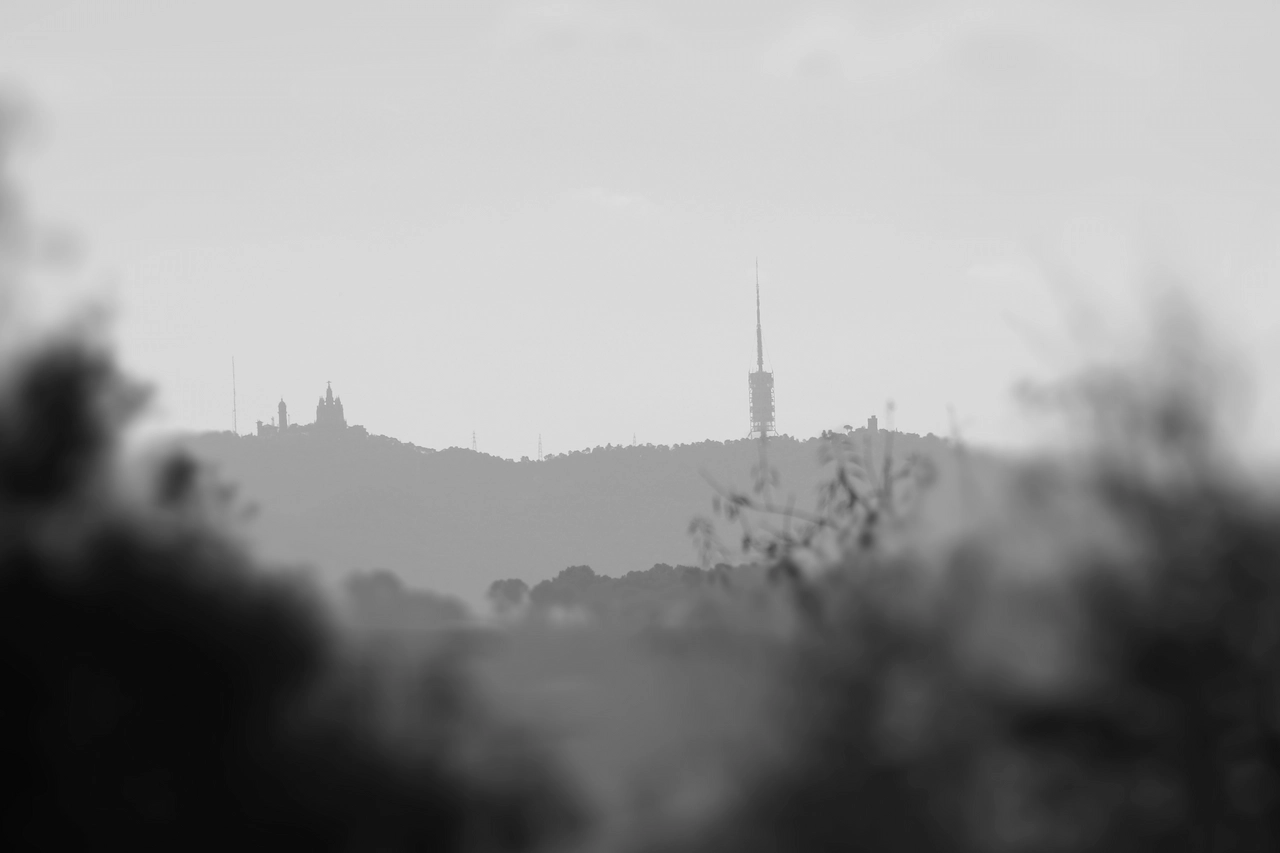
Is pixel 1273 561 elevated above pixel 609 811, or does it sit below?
above

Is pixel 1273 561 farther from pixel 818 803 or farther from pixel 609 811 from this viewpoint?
pixel 609 811

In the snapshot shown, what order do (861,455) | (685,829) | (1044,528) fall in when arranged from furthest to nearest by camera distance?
(861,455) → (1044,528) → (685,829)

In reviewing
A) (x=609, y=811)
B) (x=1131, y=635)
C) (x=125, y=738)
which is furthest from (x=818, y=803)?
(x=125, y=738)

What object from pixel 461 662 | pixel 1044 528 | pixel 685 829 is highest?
pixel 1044 528

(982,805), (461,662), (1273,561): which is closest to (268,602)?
(461,662)

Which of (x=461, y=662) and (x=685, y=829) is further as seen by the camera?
(x=461, y=662)

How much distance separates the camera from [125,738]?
3659 centimetres

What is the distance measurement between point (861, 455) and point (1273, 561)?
34.9 ft

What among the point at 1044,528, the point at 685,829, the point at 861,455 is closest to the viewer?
the point at 685,829

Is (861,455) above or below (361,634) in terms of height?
above

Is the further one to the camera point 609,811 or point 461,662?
point 461,662

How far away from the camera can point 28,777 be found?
36.1m

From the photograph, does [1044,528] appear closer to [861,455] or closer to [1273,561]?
[1273,561]

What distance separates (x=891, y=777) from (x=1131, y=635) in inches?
209
